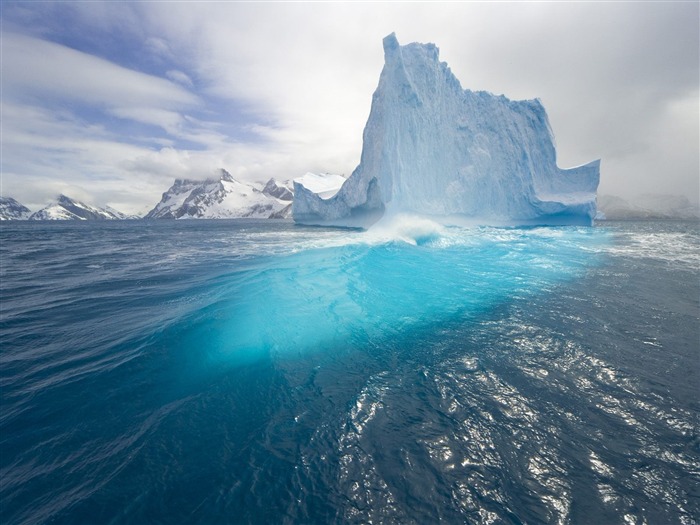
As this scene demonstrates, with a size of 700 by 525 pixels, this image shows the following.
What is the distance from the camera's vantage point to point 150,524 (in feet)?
8.75

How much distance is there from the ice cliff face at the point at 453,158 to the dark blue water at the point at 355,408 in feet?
61.3

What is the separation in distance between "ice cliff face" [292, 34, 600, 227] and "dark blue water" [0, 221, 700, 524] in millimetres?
18672

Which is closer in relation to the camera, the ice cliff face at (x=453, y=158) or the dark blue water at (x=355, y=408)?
the dark blue water at (x=355, y=408)

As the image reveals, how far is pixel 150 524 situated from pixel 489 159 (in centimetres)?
3180

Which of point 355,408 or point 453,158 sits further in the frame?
point 453,158

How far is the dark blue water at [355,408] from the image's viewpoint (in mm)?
2842

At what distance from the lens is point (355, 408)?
158 inches

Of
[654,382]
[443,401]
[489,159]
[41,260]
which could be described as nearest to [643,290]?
[654,382]

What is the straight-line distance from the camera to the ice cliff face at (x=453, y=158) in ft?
80.7

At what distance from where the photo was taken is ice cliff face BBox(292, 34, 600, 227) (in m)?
24.6

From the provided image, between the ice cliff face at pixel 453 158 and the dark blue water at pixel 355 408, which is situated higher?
the ice cliff face at pixel 453 158

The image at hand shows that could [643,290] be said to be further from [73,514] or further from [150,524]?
→ [73,514]

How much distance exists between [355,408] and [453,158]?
2765cm

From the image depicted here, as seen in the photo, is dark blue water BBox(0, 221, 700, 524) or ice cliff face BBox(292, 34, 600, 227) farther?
ice cliff face BBox(292, 34, 600, 227)
